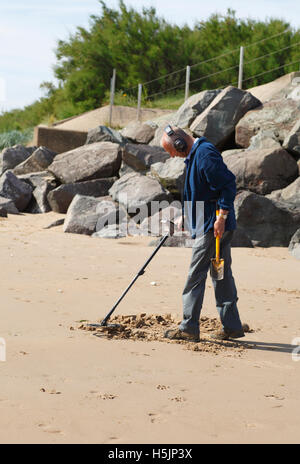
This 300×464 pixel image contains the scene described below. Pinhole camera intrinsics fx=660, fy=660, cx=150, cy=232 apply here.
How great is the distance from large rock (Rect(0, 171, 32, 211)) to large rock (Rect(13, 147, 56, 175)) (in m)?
1.87

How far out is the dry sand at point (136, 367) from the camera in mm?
3109

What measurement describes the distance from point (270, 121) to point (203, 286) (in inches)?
414

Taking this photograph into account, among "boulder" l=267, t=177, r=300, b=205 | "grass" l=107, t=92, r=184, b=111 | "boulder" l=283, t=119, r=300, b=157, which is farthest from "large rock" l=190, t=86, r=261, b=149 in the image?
"grass" l=107, t=92, r=184, b=111

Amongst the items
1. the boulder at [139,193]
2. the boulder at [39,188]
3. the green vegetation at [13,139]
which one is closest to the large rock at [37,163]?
the boulder at [39,188]

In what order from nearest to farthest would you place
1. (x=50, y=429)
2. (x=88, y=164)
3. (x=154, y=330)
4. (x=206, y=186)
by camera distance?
1. (x=50, y=429)
2. (x=206, y=186)
3. (x=154, y=330)
4. (x=88, y=164)

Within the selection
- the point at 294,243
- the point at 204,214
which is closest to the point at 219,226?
the point at 204,214

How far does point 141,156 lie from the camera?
14422 millimetres

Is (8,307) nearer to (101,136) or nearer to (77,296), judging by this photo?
(77,296)

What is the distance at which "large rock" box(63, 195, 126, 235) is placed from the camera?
445 inches

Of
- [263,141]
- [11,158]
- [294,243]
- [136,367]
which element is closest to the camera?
[136,367]

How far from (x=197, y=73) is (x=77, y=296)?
24179mm

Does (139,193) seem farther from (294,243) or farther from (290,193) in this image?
(294,243)

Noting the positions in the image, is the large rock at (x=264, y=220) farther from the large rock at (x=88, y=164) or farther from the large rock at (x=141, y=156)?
the large rock at (x=88, y=164)

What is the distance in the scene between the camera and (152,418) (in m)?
3.23
